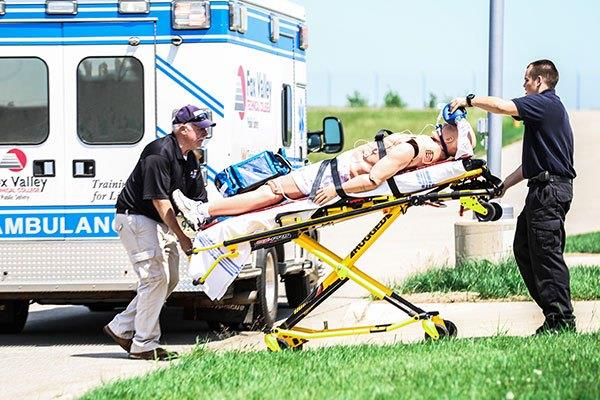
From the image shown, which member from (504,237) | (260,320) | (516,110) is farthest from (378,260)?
(516,110)

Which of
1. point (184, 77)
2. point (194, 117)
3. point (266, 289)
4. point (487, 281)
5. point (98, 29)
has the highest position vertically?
point (98, 29)

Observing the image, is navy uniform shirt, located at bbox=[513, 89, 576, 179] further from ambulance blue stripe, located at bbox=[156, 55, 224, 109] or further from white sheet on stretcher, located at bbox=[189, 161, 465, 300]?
ambulance blue stripe, located at bbox=[156, 55, 224, 109]

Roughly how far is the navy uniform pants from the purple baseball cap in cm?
242

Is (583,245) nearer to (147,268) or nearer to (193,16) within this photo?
(193,16)

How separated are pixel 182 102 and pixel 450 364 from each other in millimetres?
4225

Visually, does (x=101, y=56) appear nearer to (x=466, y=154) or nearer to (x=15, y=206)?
(x=15, y=206)

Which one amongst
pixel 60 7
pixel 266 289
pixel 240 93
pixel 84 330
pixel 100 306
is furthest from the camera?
pixel 100 306

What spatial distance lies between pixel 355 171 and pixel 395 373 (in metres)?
2.05

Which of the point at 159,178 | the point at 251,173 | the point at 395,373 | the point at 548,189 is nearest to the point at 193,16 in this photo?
the point at 159,178

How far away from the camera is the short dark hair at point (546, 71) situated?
35.6ft

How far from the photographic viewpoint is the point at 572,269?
15.9 metres

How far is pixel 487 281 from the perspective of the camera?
47.6 feet

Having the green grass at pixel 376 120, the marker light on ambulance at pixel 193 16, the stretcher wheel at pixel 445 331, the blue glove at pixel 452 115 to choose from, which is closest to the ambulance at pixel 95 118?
the marker light on ambulance at pixel 193 16

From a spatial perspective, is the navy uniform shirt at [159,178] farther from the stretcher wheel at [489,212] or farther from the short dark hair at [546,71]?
the short dark hair at [546,71]
